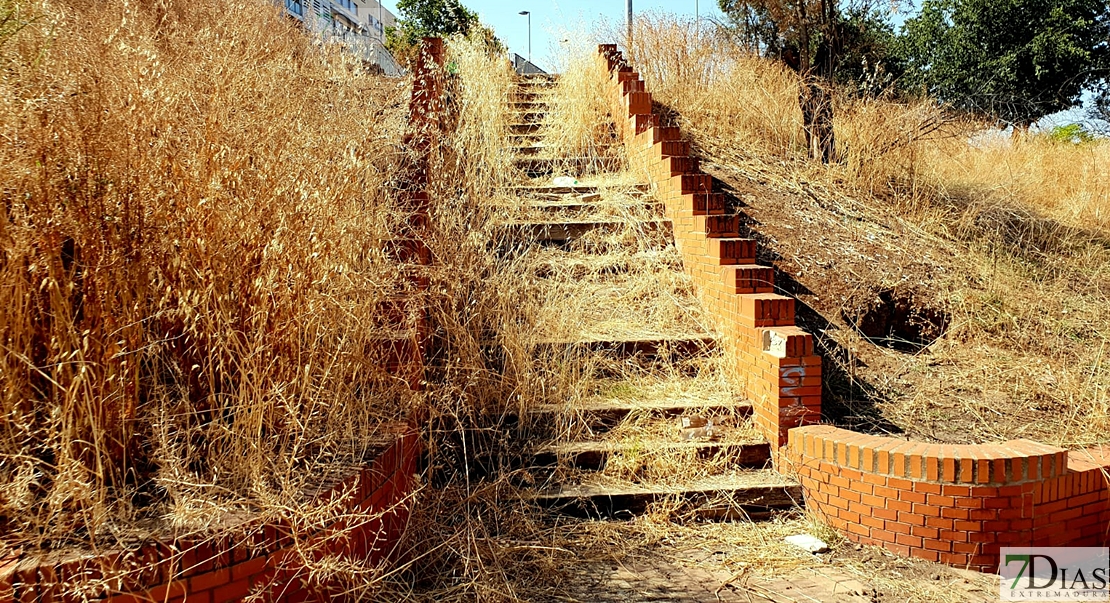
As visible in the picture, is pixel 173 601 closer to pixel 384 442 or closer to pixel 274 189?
pixel 384 442

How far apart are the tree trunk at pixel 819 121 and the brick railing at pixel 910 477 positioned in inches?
175

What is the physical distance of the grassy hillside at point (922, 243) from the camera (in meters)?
4.61

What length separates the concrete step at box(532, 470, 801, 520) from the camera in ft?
12.3

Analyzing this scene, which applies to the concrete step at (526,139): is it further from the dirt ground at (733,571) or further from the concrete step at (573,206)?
the dirt ground at (733,571)

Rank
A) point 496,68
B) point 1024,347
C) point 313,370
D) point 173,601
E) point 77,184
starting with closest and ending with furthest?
point 173,601 < point 77,184 < point 313,370 < point 1024,347 < point 496,68

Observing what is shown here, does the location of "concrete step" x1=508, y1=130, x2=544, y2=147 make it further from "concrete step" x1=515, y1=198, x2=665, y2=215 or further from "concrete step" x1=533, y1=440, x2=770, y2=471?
"concrete step" x1=533, y1=440, x2=770, y2=471

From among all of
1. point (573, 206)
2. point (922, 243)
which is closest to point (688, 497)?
point (573, 206)

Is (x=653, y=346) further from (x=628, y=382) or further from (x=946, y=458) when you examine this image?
(x=946, y=458)

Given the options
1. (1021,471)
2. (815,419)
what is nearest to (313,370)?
(815,419)

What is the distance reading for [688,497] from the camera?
3.82 meters

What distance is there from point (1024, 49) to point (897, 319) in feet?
59.1

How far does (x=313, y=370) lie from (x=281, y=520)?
30.0 inches

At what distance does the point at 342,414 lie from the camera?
119 inches

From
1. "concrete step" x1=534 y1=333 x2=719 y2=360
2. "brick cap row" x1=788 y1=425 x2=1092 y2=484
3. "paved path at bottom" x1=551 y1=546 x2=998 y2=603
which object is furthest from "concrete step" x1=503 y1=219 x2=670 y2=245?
"paved path at bottom" x1=551 y1=546 x2=998 y2=603
